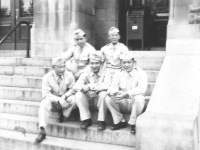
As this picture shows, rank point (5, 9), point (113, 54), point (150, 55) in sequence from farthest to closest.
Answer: point (5, 9) → point (150, 55) → point (113, 54)

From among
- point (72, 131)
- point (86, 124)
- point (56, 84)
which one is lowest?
point (72, 131)

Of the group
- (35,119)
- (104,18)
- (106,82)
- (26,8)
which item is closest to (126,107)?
(106,82)

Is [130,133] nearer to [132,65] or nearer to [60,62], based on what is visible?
[132,65]

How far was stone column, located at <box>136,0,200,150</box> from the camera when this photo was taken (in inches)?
170

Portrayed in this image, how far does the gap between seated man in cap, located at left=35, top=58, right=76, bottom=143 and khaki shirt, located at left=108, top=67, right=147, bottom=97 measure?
2.68ft

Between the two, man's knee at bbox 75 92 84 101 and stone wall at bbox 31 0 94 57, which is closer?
man's knee at bbox 75 92 84 101

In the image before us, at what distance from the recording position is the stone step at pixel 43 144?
199 inches

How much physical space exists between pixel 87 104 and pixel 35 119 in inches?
47.1

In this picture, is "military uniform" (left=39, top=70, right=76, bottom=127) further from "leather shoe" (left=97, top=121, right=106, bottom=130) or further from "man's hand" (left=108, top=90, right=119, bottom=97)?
"man's hand" (left=108, top=90, right=119, bottom=97)

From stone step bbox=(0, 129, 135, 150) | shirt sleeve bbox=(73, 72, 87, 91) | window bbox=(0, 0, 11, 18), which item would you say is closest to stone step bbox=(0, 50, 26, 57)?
window bbox=(0, 0, 11, 18)

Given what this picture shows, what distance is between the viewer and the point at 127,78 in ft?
17.5

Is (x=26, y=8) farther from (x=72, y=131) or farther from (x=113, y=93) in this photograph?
(x=113, y=93)

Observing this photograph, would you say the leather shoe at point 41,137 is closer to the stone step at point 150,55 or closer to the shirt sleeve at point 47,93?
the shirt sleeve at point 47,93

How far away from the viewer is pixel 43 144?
5277mm
